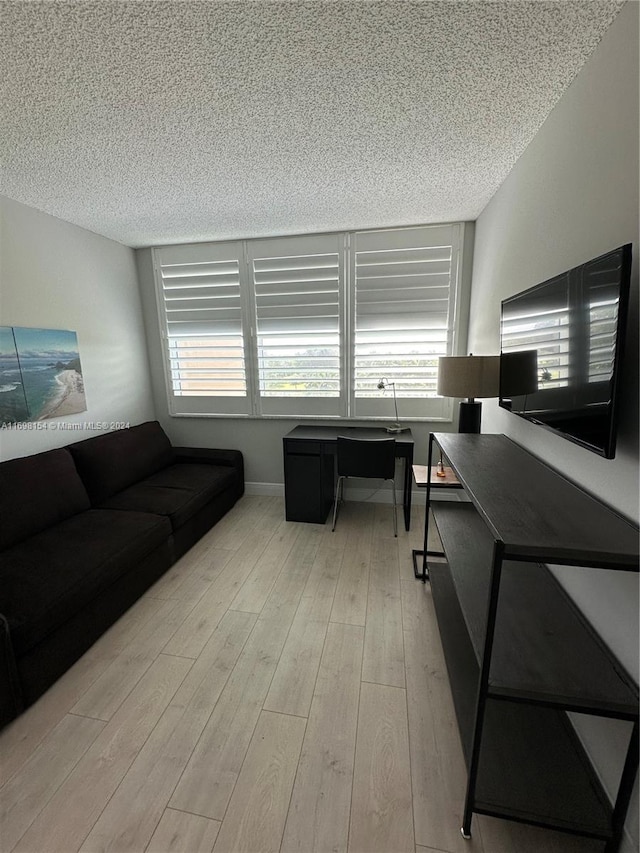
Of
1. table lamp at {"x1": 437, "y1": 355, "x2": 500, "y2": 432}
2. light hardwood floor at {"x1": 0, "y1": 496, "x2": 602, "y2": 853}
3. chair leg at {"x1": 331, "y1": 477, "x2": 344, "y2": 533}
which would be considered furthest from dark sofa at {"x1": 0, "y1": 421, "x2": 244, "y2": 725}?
table lamp at {"x1": 437, "y1": 355, "x2": 500, "y2": 432}

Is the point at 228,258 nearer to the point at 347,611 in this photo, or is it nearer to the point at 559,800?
the point at 347,611

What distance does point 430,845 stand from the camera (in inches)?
40.3

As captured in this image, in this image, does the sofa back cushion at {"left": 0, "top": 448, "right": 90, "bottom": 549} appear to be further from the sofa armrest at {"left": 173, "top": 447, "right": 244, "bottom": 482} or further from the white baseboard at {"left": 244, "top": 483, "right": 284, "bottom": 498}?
the white baseboard at {"left": 244, "top": 483, "right": 284, "bottom": 498}

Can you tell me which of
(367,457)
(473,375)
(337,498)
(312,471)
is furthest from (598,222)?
(337,498)

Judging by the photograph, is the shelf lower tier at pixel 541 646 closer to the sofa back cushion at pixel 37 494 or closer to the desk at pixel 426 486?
the desk at pixel 426 486

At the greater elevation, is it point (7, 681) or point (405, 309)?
point (405, 309)

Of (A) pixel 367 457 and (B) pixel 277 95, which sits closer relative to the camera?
(B) pixel 277 95

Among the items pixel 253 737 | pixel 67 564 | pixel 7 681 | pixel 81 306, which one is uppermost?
pixel 81 306

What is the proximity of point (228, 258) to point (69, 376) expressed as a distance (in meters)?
1.69

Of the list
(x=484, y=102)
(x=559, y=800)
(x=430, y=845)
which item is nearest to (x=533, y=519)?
(x=559, y=800)

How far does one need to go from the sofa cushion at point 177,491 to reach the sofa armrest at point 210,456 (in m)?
0.06

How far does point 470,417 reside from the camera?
2199 millimetres

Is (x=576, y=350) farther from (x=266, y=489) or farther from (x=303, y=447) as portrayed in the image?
(x=266, y=489)

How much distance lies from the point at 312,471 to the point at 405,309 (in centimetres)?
162
